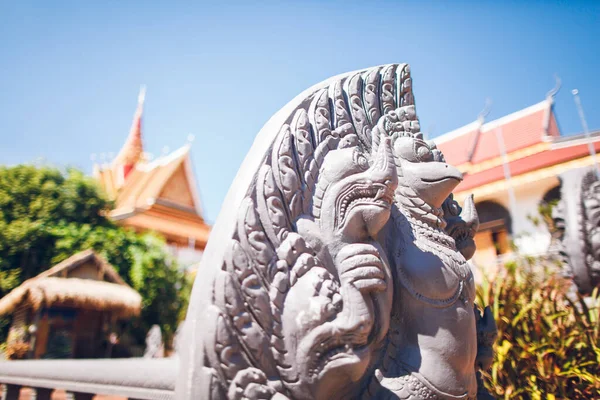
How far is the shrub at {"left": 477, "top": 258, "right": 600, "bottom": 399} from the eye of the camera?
88.2 inches

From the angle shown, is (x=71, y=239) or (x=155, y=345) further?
(x=155, y=345)

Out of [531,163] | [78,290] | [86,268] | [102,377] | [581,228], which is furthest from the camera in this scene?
[531,163]

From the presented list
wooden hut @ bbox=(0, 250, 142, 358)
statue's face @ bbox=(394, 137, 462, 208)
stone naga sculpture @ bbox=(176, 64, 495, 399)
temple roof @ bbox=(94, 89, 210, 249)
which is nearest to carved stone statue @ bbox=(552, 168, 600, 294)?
stone naga sculpture @ bbox=(176, 64, 495, 399)

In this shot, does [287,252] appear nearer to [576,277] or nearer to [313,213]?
[313,213]

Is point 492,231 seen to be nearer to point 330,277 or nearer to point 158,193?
point 158,193

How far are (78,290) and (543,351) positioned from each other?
7.03 m

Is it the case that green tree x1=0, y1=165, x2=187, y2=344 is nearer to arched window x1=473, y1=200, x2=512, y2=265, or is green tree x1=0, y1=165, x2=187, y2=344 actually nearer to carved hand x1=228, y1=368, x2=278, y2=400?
arched window x1=473, y1=200, x2=512, y2=265

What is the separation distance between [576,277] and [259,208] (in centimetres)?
301

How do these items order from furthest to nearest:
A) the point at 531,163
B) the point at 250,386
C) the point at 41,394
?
the point at 531,163
the point at 41,394
the point at 250,386

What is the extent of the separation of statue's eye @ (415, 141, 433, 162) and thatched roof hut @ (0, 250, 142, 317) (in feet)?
23.2

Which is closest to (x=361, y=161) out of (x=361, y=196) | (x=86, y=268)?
(x=361, y=196)

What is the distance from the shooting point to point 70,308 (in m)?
7.34

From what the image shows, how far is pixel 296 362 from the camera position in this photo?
928 millimetres

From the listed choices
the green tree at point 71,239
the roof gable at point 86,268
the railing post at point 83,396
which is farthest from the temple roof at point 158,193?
the railing post at point 83,396
